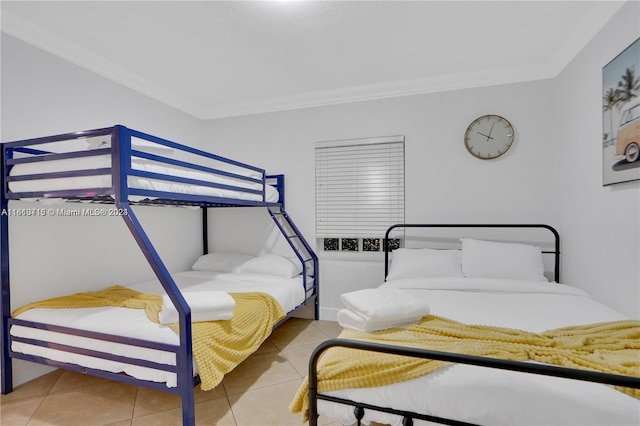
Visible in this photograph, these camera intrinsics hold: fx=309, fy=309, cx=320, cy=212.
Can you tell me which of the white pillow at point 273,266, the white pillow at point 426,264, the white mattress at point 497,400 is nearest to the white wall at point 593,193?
the white pillow at point 426,264

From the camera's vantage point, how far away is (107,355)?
1.71 m

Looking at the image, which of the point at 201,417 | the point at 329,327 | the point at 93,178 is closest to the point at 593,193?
the point at 329,327

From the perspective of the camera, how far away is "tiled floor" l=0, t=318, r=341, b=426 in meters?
1.80

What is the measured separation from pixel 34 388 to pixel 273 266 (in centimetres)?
194

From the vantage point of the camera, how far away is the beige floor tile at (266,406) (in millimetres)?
1786

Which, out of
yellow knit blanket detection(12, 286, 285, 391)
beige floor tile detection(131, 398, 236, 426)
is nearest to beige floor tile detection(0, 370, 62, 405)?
yellow knit blanket detection(12, 286, 285, 391)

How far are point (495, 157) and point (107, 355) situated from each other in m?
3.36

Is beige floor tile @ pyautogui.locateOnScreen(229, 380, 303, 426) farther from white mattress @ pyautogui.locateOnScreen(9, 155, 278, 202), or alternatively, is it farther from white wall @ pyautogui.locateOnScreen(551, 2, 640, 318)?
white wall @ pyautogui.locateOnScreen(551, 2, 640, 318)

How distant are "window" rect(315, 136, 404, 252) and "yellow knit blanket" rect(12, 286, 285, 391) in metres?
1.27

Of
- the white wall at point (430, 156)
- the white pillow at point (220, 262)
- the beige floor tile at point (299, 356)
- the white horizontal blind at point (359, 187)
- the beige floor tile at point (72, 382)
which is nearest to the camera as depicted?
the beige floor tile at point (72, 382)

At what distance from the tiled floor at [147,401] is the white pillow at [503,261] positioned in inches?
64.4

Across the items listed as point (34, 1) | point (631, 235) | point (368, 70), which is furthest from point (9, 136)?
point (631, 235)

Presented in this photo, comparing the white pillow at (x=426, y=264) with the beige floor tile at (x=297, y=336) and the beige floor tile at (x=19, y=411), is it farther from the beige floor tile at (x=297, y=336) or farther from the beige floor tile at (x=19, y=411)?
the beige floor tile at (x=19, y=411)

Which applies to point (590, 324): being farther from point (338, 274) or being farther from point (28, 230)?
point (28, 230)
